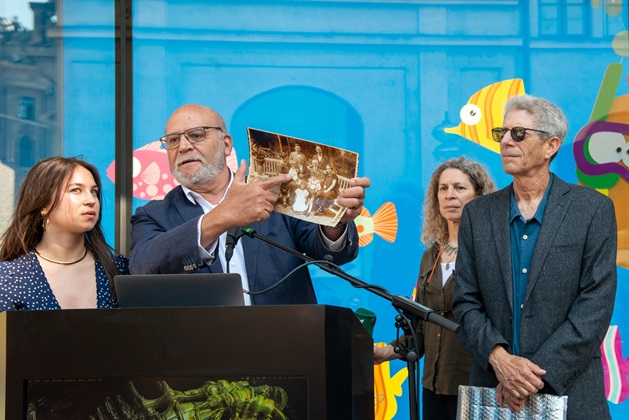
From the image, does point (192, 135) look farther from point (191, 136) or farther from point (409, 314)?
point (409, 314)

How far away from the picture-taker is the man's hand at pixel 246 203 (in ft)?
8.26

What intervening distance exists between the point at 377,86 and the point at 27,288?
2570mm

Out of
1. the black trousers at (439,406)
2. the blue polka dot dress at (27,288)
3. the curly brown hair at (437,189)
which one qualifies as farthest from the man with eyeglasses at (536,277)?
the blue polka dot dress at (27,288)

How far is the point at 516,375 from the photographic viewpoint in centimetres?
286

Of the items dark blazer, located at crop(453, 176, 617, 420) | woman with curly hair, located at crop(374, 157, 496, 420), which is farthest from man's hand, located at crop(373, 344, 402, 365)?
dark blazer, located at crop(453, 176, 617, 420)

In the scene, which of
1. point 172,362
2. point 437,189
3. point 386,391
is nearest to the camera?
point 172,362

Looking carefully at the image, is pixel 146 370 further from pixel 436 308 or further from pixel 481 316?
pixel 436 308

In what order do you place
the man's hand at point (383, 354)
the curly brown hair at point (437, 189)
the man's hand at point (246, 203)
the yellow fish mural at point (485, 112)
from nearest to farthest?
the man's hand at point (246, 203) < the man's hand at point (383, 354) < the curly brown hair at point (437, 189) < the yellow fish mural at point (485, 112)

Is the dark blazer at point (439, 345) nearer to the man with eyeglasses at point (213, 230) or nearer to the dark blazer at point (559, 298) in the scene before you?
the dark blazer at point (559, 298)

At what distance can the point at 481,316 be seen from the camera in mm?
3064

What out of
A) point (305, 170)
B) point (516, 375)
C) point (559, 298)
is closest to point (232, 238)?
point (305, 170)

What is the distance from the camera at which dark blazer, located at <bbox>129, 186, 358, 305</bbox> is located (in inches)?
107

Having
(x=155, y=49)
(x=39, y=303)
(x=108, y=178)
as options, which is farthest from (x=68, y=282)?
(x=155, y=49)

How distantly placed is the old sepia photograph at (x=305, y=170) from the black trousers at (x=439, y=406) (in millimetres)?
1481
